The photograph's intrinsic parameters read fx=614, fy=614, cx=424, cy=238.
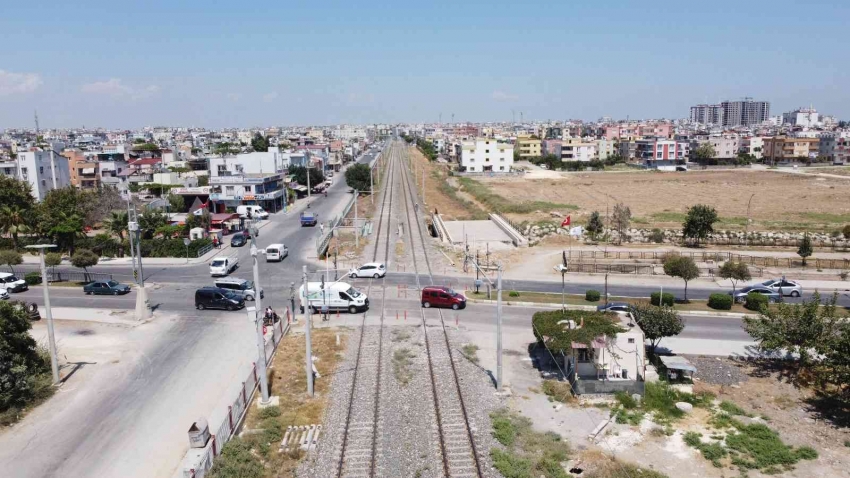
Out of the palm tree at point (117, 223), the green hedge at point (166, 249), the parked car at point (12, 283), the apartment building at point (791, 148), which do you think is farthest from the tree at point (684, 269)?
the apartment building at point (791, 148)

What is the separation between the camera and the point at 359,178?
299ft

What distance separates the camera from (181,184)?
284 ft

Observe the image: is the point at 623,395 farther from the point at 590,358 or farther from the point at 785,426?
the point at 785,426

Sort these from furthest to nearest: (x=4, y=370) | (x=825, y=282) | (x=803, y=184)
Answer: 1. (x=803, y=184)
2. (x=825, y=282)
3. (x=4, y=370)

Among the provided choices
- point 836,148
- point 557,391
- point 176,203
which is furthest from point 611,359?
point 836,148

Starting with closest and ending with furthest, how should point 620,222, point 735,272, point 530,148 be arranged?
point 735,272, point 620,222, point 530,148

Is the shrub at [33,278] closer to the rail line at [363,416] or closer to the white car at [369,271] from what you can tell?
the white car at [369,271]

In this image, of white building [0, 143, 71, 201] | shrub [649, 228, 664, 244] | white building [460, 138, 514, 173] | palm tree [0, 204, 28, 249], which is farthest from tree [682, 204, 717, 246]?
white building [460, 138, 514, 173]

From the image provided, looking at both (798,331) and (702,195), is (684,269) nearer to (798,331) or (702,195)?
(798,331)

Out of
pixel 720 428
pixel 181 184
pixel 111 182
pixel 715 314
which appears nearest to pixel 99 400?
pixel 720 428

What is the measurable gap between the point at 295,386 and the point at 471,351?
762 centimetres

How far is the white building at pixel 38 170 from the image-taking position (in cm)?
7269

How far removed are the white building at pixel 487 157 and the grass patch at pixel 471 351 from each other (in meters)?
110

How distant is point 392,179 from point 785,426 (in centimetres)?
10682
